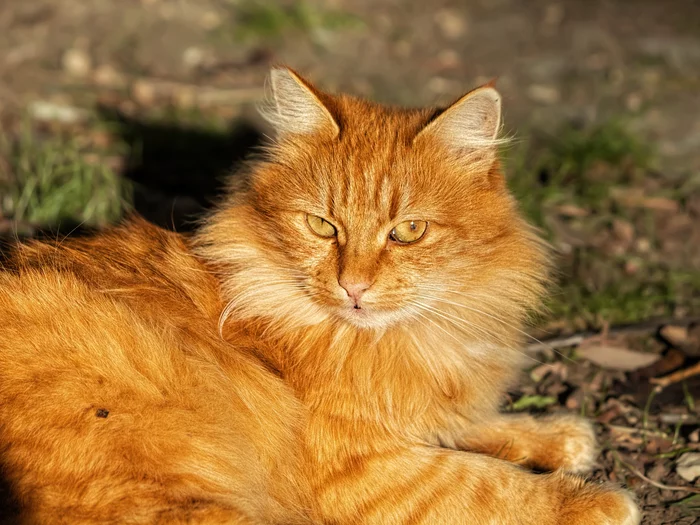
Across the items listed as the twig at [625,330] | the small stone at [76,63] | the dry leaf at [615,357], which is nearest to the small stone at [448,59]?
the small stone at [76,63]

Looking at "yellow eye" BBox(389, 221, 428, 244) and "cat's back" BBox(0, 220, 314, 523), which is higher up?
"yellow eye" BBox(389, 221, 428, 244)

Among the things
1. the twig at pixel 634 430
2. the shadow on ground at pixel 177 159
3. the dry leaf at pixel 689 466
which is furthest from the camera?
the shadow on ground at pixel 177 159

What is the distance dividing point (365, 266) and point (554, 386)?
4.91 feet

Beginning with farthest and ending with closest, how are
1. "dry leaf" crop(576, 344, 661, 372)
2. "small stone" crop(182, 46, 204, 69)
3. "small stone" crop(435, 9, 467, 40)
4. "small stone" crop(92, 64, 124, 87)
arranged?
1. "small stone" crop(435, 9, 467, 40)
2. "small stone" crop(182, 46, 204, 69)
3. "small stone" crop(92, 64, 124, 87)
4. "dry leaf" crop(576, 344, 661, 372)

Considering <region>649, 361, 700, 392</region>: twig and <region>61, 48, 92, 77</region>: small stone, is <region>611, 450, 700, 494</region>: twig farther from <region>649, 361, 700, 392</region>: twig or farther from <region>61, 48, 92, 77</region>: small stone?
<region>61, 48, 92, 77</region>: small stone

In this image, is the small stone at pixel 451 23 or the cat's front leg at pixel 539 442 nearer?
the cat's front leg at pixel 539 442

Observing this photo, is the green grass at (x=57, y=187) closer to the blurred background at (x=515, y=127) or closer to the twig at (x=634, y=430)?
the blurred background at (x=515, y=127)

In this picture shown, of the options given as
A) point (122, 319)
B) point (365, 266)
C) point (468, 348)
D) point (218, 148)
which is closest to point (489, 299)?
point (468, 348)

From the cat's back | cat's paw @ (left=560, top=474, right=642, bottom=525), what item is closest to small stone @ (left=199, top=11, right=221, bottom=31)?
the cat's back

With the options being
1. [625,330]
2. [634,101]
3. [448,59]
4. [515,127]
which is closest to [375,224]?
[625,330]

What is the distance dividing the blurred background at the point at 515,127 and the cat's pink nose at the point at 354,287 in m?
1.18

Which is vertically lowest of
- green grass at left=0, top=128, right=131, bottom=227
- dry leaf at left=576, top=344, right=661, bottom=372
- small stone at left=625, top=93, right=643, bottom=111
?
green grass at left=0, top=128, right=131, bottom=227

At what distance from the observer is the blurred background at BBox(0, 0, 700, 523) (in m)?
3.94

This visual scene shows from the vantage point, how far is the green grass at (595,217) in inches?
169
